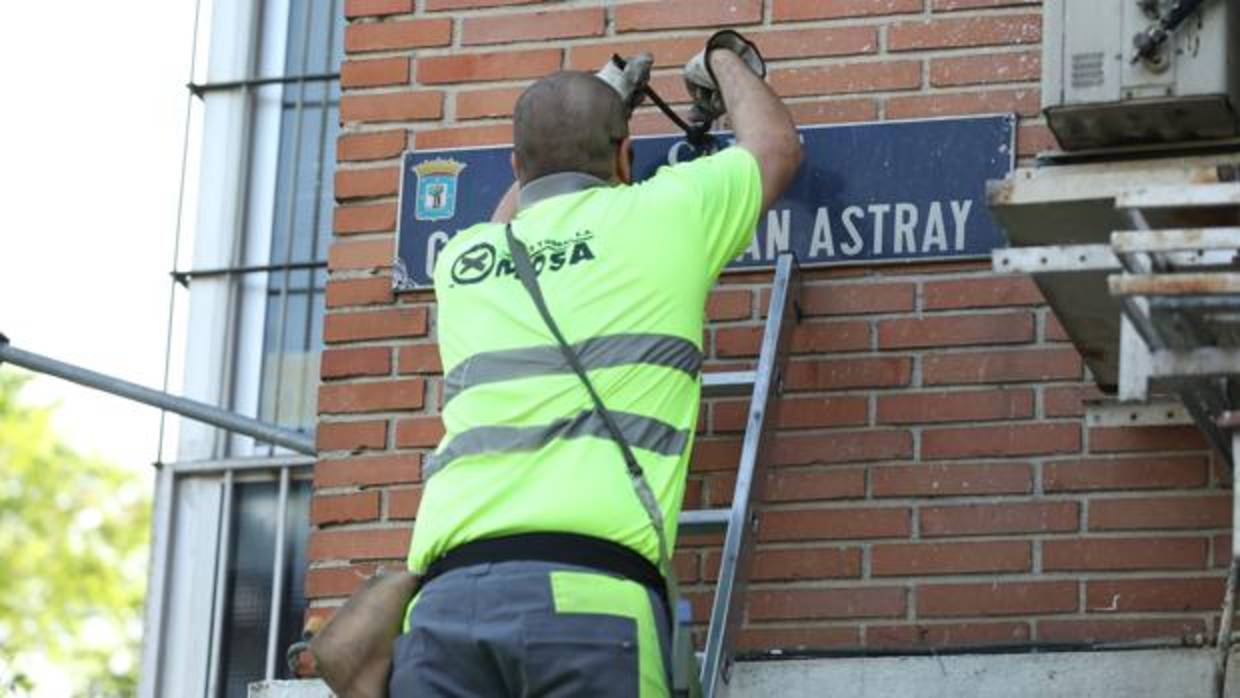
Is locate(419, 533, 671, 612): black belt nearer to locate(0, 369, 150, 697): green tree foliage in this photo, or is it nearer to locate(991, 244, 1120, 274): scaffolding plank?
locate(991, 244, 1120, 274): scaffolding plank

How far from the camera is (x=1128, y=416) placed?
5.87 meters

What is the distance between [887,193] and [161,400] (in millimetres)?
2376

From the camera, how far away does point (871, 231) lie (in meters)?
6.29

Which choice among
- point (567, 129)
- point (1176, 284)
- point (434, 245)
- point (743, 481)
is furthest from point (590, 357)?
point (434, 245)

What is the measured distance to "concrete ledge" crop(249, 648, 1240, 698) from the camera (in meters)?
5.65

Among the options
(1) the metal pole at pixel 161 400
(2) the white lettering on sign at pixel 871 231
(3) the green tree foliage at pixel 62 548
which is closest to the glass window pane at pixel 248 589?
(1) the metal pole at pixel 161 400

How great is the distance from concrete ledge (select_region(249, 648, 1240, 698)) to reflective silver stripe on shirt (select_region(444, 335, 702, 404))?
975 mm

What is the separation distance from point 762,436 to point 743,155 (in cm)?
73

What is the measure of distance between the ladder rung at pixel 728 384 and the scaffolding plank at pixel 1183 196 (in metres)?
1.37

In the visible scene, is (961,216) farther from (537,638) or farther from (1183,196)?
(537,638)

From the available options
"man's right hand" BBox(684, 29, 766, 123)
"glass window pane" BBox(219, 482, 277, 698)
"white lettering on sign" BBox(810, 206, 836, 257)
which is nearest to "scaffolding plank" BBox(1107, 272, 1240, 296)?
"man's right hand" BBox(684, 29, 766, 123)

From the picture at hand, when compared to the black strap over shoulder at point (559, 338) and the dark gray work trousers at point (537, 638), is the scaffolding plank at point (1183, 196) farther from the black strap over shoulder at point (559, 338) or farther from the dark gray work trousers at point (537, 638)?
the dark gray work trousers at point (537, 638)

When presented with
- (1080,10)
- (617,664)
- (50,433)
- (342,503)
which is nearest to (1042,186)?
(1080,10)

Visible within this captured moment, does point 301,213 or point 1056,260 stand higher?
point 301,213
